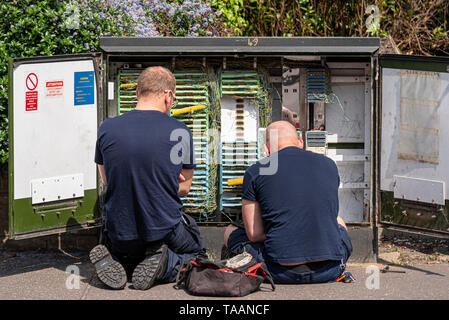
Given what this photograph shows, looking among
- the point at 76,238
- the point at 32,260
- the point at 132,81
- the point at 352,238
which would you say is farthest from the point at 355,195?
the point at 32,260

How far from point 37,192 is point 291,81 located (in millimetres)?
2543

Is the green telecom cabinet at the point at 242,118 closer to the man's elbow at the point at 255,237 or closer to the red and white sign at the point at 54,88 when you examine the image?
the red and white sign at the point at 54,88

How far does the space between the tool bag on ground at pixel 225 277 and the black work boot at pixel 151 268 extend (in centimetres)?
19

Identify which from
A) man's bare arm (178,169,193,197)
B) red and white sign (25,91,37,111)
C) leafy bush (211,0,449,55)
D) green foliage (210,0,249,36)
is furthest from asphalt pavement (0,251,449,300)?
leafy bush (211,0,449,55)

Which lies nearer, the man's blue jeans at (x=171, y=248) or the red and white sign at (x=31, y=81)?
the man's blue jeans at (x=171, y=248)

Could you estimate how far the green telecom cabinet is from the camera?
4754 mm

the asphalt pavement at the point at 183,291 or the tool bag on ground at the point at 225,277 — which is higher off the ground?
the tool bag on ground at the point at 225,277

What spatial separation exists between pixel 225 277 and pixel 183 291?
40 cm

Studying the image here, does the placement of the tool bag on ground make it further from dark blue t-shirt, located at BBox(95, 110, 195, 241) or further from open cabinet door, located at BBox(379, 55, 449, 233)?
open cabinet door, located at BBox(379, 55, 449, 233)

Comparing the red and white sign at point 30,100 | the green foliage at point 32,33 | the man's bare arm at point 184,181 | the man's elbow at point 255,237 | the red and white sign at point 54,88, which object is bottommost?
the man's elbow at point 255,237

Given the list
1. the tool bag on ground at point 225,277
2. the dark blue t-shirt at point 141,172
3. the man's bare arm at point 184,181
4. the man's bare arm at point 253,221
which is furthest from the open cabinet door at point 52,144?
the man's bare arm at point 253,221

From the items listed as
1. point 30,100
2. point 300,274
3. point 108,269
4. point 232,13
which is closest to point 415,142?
point 300,274

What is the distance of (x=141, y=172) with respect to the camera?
13.5 ft

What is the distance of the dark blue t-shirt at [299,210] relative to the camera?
13.2ft
